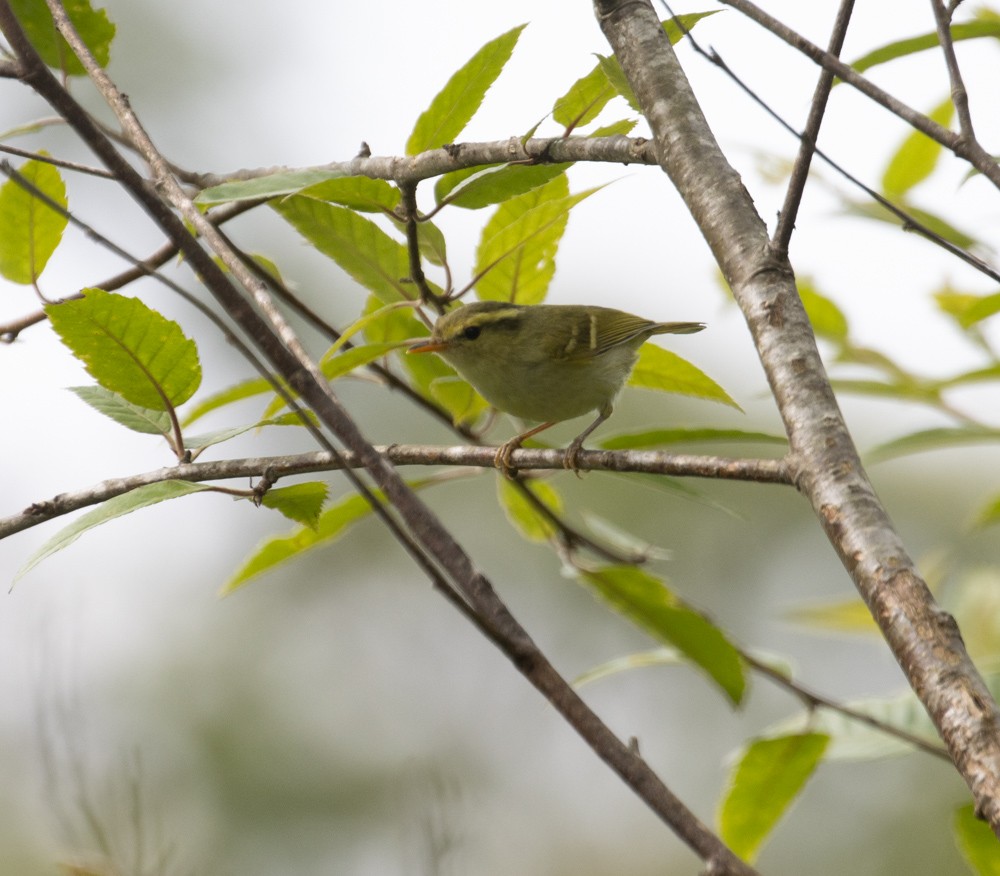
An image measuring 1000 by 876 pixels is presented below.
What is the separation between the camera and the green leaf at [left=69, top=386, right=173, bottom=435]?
1510mm

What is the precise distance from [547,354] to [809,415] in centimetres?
221

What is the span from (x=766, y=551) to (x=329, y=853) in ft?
16.2

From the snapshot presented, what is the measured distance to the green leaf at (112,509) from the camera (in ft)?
4.16

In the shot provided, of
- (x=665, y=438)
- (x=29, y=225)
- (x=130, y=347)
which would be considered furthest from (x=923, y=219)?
(x=29, y=225)

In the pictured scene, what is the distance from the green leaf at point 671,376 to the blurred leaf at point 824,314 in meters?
0.58

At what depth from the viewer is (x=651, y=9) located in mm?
1310

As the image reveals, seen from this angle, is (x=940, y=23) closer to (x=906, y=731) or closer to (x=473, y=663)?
(x=906, y=731)

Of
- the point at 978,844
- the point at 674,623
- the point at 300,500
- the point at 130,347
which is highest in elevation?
the point at 130,347

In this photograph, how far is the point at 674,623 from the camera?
179 centimetres

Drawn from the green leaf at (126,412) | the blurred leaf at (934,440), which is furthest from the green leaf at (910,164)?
the green leaf at (126,412)

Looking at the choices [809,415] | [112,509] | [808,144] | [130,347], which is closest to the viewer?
[809,415]

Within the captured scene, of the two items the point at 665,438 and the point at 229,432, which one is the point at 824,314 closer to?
the point at 665,438

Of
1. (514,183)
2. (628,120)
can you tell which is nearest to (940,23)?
(628,120)

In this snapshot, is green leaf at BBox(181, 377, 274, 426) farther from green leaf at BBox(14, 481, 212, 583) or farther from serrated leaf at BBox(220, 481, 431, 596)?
Result: green leaf at BBox(14, 481, 212, 583)
